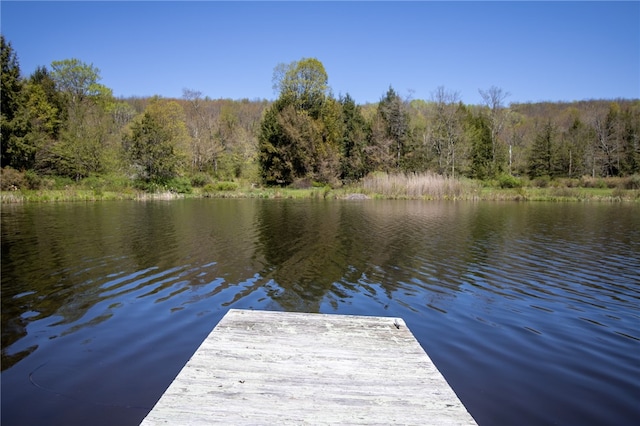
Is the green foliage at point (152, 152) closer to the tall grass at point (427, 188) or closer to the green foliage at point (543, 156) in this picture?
the tall grass at point (427, 188)

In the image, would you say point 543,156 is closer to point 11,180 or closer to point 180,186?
point 180,186

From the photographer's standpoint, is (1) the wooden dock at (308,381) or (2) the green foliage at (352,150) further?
(2) the green foliage at (352,150)

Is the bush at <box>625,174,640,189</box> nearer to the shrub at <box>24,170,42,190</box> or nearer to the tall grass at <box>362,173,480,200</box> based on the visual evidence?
the tall grass at <box>362,173,480,200</box>

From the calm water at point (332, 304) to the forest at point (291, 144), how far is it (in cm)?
2477

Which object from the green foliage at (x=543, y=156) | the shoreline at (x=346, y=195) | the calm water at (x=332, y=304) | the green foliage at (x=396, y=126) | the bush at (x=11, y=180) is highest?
the green foliage at (x=396, y=126)

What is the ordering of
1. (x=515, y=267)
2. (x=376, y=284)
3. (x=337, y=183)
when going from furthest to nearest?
(x=337, y=183), (x=515, y=267), (x=376, y=284)

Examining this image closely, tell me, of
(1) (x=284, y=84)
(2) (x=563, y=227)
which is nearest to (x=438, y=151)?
(1) (x=284, y=84)

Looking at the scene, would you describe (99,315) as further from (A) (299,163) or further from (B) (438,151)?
(B) (438,151)

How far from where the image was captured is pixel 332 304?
684 cm

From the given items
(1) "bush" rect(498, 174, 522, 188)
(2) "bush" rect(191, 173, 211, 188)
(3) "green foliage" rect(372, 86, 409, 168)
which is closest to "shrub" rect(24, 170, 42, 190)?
(2) "bush" rect(191, 173, 211, 188)

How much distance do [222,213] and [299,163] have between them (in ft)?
66.5

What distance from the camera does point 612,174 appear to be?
160 ft

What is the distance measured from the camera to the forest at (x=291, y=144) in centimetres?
3619

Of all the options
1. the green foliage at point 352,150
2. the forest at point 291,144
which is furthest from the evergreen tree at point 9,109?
the green foliage at point 352,150
